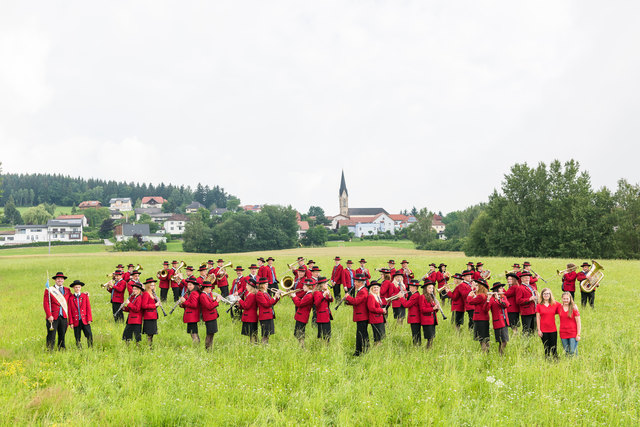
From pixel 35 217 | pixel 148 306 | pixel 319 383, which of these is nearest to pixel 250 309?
pixel 148 306

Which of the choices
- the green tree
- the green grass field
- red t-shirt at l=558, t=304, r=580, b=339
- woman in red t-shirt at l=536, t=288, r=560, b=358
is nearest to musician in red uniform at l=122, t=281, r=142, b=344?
the green grass field

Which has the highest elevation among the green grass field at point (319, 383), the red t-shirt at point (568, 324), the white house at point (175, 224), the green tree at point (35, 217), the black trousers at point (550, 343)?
the green tree at point (35, 217)

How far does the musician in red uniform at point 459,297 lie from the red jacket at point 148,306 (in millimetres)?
9184

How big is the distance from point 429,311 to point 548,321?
2786 millimetres

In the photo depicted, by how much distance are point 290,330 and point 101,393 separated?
6.36 metres

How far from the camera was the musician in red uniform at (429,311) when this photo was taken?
35.7 feet

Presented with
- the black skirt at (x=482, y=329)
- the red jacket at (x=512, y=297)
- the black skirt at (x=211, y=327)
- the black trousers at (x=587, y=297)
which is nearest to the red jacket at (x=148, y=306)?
the black skirt at (x=211, y=327)

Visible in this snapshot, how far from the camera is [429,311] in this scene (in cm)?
1083

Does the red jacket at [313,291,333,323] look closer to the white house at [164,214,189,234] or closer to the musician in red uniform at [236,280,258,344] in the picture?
the musician in red uniform at [236,280,258,344]

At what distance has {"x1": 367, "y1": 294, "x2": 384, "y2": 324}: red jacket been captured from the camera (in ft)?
35.5

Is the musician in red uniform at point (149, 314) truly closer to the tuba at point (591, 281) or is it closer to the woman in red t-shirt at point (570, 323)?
the woman in red t-shirt at point (570, 323)

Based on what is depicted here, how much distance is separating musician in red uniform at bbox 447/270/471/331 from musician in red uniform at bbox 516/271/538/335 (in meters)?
1.52

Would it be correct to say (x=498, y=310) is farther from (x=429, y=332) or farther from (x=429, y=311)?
(x=429, y=332)

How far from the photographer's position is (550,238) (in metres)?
59.7
